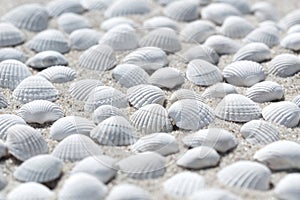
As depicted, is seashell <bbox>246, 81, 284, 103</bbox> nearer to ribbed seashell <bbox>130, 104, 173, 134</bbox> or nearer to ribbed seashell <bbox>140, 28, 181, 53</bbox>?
ribbed seashell <bbox>130, 104, 173, 134</bbox>

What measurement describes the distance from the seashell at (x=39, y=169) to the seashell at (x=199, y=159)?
0.41m

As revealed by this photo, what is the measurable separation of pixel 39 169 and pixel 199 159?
1.73 ft

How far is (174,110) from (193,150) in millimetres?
296

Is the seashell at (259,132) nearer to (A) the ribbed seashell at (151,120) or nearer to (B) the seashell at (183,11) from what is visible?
(A) the ribbed seashell at (151,120)

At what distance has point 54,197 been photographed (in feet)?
6.48

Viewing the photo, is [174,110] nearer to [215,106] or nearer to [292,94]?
[215,106]

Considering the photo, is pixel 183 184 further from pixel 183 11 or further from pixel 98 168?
pixel 183 11

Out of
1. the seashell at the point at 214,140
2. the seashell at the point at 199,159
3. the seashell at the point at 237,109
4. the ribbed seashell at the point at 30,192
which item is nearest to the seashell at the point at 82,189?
the ribbed seashell at the point at 30,192

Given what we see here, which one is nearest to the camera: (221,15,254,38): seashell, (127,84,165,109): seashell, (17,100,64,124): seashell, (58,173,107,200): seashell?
(58,173,107,200): seashell

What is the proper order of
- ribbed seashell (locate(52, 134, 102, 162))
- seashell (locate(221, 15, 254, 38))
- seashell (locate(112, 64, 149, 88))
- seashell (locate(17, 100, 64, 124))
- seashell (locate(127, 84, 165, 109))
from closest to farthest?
1. ribbed seashell (locate(52, 134, 102, 162))
2. seashell (locate(17, 100, 64, 124))
3. seashell (locate(127, 84, 165, 109))
4. seashell (locate(112, 64, 149, 88))
5. seashell (locate(221, 15, 254, 38))

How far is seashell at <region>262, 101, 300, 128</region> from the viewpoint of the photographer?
2.42 meters

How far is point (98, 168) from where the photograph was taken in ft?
6.81

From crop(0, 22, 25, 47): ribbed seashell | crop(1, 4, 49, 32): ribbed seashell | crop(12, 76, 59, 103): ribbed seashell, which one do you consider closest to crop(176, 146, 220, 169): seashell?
crop(12, 76, 59, 103): ribbed seashell

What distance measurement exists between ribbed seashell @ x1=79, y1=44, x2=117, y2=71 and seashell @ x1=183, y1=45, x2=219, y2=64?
0.34m
